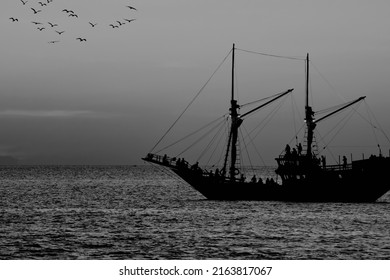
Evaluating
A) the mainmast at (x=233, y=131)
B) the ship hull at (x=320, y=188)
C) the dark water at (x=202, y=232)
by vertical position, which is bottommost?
the dark water at (x=202, y=232)

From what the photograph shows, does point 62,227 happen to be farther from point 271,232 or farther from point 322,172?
point 322,172

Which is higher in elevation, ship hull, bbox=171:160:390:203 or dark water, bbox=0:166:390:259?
ship hull, bbox=171:160:390:203

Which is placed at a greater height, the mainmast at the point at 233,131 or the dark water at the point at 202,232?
the mainmast at the point at 233,131

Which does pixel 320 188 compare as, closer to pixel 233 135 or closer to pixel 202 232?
pixel 233 135

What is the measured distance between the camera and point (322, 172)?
262 ft

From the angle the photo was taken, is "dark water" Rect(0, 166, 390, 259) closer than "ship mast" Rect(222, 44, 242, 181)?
Yes

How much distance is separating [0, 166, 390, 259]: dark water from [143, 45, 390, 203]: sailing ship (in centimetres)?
207

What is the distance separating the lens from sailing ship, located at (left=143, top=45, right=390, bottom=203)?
78938 mm

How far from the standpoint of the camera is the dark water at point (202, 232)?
4322 centimetres

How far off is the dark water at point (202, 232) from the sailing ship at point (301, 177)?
6.78 feet

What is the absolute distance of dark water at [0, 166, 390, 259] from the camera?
43219mm

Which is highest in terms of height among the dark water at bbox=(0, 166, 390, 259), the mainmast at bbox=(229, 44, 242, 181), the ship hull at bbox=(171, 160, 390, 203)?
the mainmast at bbox=(229, 44, 242, 181)

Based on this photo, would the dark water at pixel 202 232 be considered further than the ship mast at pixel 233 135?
No

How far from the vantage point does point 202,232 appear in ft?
175
